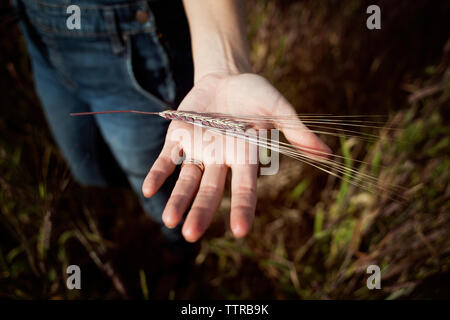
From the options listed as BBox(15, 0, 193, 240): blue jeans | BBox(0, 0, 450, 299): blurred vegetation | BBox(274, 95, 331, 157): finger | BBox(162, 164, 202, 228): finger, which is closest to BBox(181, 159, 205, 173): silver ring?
BBox(162, 164, 202, 228): finger

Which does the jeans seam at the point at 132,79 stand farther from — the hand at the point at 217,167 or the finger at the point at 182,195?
the finger at the point at 182,195

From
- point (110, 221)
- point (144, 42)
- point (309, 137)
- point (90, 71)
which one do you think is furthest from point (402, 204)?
point (110, 221)

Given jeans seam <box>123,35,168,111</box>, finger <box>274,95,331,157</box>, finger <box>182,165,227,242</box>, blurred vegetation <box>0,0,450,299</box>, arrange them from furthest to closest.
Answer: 1. blurred vegetation <box>0,0,450,299</box>
2. jeans seam <box>123,35,168,111</box>
3. finger <box>274,95,331,157</box>
4. finger <box>182,165,227,242</box>

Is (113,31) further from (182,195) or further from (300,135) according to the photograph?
(300,135)

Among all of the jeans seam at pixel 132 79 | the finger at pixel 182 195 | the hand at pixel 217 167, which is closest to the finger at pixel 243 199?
the hand at pixel 217 167

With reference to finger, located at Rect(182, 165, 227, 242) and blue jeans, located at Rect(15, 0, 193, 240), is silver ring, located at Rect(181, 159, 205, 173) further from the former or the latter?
blue jeans, located at Rect(15, 0, 193, 240)

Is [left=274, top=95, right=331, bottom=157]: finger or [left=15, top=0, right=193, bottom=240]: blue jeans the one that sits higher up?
[left=15, top=0, right=193, bottom=240]: blue jeans
